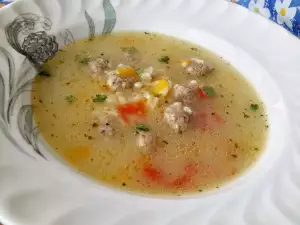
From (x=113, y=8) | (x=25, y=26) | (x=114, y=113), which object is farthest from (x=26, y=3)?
(x=114, y=113)

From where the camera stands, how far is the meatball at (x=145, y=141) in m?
2.70

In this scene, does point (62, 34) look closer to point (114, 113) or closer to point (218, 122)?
point (114, 113)

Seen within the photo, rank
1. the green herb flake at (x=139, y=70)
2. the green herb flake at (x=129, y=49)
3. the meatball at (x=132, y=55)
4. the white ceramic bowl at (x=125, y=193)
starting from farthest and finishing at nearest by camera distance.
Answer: the green herb flake at (x=129, y=49) → the meatball at (x=132, y=55) → the green herb flake at (x=139, y=70) → the white ceramic bowl at (x=125, y=193)

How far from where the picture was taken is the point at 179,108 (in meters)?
2.99

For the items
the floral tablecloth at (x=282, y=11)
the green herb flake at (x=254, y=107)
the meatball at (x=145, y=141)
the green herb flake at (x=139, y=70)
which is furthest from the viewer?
the floral tablecloth at (x=282, y=11)

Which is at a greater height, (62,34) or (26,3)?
(26,3)

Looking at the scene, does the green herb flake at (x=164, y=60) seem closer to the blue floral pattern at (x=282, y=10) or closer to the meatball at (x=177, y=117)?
the meatball at (x=177, y=117)

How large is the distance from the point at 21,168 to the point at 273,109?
206 cm

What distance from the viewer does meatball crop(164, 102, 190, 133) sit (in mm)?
2879

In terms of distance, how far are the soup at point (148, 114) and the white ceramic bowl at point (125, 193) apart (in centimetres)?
12

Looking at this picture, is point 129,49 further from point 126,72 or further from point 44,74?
point 44,74

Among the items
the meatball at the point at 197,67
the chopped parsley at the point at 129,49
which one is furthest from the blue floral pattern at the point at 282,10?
the chopped parsley at the point at 129,49

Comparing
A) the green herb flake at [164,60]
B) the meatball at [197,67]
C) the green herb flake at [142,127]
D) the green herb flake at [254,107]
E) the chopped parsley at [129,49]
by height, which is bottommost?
the green herb flake at [254,107]

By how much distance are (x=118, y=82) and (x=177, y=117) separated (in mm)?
596
